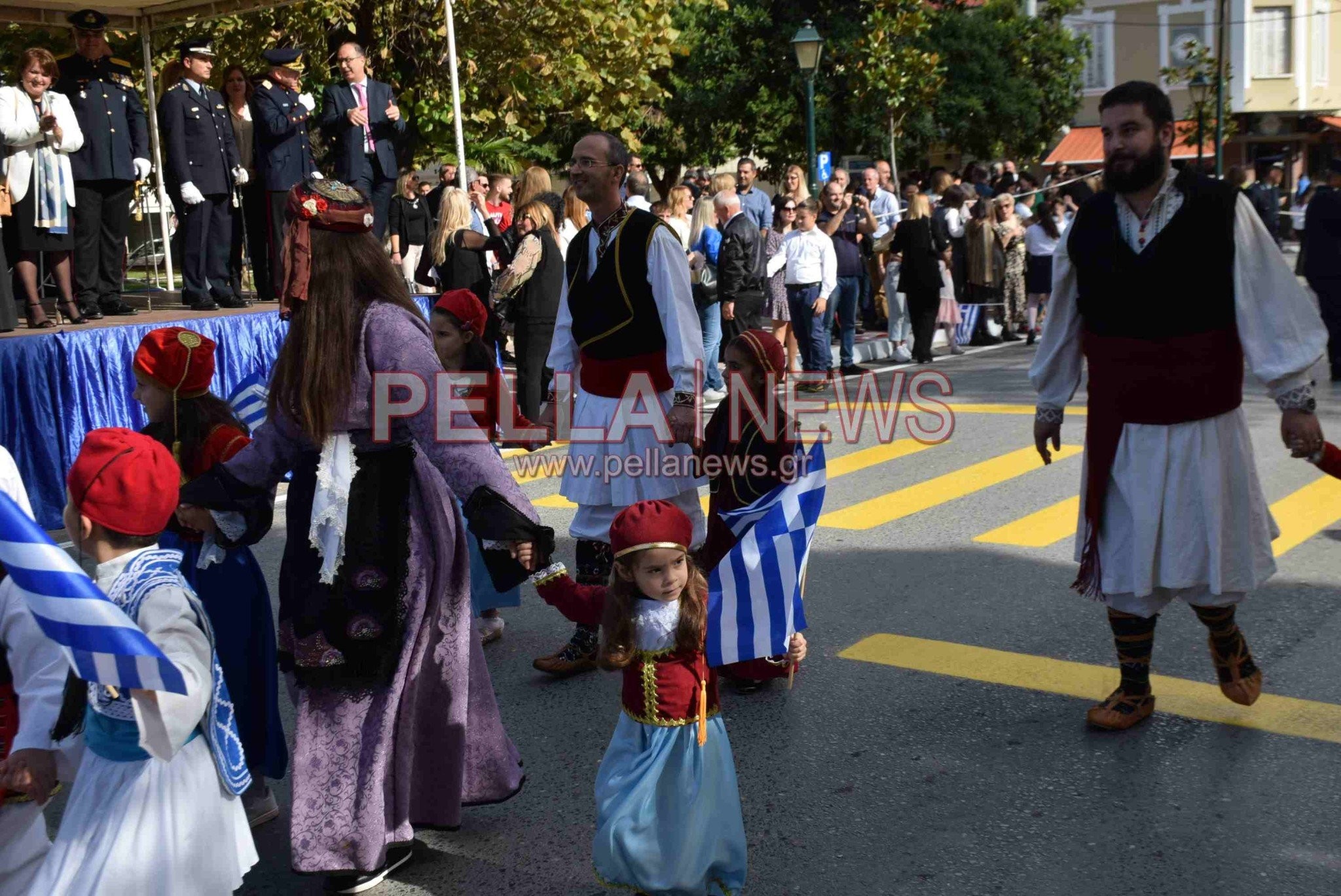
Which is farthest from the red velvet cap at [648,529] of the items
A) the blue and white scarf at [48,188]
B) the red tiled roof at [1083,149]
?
the red tiled roof at [1083,149]

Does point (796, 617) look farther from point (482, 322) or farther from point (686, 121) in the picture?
point (686, 121)

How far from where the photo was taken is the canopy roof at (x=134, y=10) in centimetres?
1245

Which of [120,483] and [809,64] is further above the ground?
[809,64]

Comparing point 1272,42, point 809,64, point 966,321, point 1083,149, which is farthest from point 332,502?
point 1272,42

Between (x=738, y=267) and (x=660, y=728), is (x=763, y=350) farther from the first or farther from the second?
(x=738, y=267)

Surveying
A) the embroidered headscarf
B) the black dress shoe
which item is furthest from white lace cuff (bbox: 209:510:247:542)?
the black dress shoe

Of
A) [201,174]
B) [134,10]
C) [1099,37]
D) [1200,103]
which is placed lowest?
[201,174]

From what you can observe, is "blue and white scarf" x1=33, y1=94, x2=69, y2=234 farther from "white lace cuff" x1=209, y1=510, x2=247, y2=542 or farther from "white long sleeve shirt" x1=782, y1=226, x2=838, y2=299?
"white lace cuff" x1=209, y1=510, x2=247, y2=542

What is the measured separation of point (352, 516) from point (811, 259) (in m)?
10.2

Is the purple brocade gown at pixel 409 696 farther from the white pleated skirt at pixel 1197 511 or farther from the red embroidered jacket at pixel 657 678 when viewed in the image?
the white pleated skirt at pixel 1197 511

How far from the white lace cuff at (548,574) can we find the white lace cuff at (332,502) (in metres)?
0.52

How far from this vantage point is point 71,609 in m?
2.59

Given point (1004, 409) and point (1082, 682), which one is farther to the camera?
point (1004, 409)

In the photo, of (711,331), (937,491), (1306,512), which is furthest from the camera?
(711,331)
